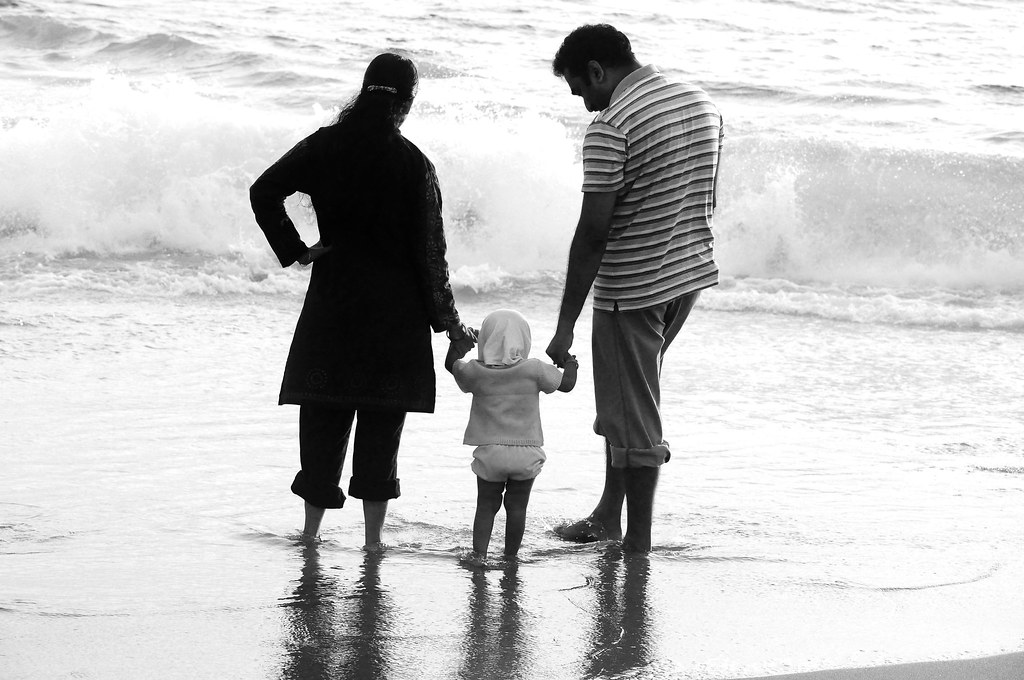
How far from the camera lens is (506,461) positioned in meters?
3.71

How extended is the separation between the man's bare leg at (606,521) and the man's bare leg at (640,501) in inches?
5.4

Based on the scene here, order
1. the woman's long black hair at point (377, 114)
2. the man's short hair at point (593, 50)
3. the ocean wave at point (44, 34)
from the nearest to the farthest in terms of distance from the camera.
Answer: the woman's long black hair at point (377, 114) → the man's short hair at point (593, 50) → the ocean wave at point (44, 34)

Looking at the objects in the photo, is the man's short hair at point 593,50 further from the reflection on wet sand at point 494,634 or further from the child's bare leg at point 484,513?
the reflection on wet sand at point 494,634

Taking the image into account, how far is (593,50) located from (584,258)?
64 centimetres

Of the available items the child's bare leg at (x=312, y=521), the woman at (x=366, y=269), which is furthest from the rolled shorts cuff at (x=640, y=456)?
the child's bare leg at (x=312, y=521)

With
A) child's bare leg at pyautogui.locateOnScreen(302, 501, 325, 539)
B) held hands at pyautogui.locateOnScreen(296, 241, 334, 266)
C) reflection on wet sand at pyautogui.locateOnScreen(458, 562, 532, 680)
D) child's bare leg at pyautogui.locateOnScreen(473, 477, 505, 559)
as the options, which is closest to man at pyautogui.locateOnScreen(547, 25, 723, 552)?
child's bare leg at pyautogui.locateOnScreen(473, 477, 505, 559)

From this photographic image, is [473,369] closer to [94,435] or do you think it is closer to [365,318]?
[365,318]

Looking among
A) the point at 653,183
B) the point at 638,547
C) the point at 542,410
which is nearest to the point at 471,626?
the point at 638,547

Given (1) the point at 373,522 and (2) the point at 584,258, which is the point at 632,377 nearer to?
(2) the point at 584,258

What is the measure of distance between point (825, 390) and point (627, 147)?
329cm

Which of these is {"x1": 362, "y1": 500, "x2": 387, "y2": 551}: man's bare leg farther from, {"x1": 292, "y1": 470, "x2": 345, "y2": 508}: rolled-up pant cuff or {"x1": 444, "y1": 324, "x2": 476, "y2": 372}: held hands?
{"x1": 444, "y1": 324, "x2": 476, "y2": 372}: held hands

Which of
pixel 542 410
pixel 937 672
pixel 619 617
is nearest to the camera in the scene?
pixel 937 672

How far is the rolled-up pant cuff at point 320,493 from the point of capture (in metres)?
3.86

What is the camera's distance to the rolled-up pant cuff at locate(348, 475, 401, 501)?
12.6 feet
